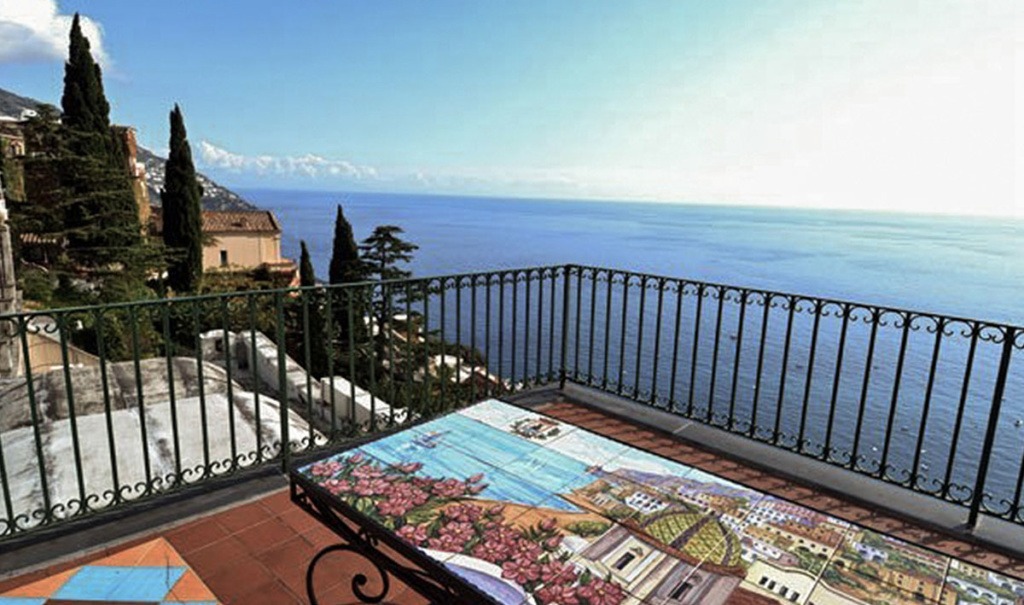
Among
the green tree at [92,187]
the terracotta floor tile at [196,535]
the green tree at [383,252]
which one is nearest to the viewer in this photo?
the terracotta floor tile at [196,535]

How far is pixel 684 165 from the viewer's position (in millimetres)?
46938

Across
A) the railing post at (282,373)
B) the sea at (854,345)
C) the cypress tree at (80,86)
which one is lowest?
the sea at (854,345)

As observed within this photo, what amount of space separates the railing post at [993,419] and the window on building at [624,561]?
7.47 feet

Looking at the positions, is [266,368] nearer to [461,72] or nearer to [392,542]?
[392,542]

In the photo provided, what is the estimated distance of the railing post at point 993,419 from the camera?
2.50 m

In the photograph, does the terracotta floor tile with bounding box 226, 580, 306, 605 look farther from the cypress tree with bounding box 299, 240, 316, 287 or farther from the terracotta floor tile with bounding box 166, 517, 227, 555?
the cypress tree with bounding box 299, 240, 316, 287

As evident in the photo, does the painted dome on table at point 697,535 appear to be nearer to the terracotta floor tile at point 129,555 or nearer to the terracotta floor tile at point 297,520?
the terracotta floor tile at point 297,520

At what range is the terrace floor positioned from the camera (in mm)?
2068

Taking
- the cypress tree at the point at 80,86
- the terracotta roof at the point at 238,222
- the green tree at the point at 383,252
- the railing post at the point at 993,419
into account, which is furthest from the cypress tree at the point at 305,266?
the railing post at the point at 993,419

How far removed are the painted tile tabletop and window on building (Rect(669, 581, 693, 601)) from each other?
179 cm

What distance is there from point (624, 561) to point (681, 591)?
0.15m

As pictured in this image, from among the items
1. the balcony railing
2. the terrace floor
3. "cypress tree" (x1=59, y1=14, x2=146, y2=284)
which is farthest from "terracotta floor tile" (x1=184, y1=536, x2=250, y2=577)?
"cypress tree" (x1=59, y1=14, x2=146, y2=284)

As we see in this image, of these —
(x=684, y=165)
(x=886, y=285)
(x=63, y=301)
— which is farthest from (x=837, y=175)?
(x=63, y=301)

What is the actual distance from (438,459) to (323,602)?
80 cm
